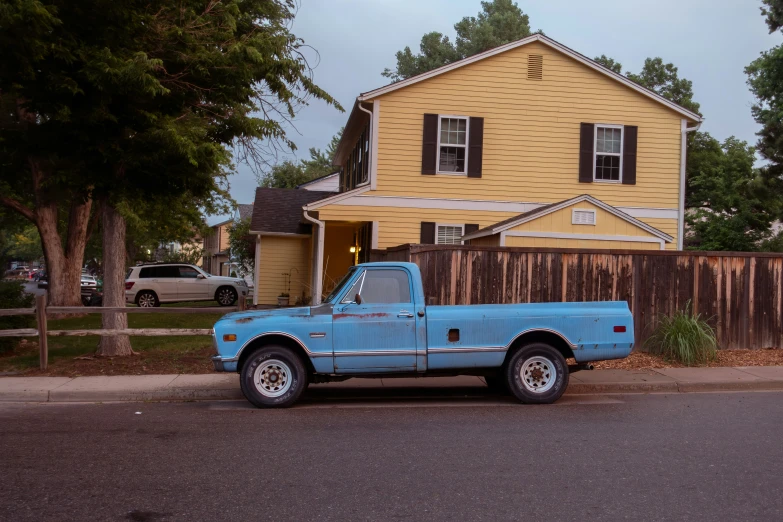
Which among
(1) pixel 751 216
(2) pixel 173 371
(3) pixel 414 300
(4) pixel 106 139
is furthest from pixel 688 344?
(1) pixel 751 216

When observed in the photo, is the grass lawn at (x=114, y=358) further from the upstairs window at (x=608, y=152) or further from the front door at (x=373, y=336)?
the upstairs window at (x=608, y=152)

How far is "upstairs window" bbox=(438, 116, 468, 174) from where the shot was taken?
61.3 ft

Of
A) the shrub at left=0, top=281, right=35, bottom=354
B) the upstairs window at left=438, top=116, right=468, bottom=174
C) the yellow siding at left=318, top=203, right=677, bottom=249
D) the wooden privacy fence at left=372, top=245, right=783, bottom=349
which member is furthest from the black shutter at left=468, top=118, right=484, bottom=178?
the shrub at left=0, top=281, right=35, bottom=354

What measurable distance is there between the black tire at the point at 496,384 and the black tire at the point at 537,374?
0.57 m

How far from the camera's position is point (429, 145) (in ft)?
60.6

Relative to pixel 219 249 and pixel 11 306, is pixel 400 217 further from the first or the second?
pixel 219 249

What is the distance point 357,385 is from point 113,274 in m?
5.04

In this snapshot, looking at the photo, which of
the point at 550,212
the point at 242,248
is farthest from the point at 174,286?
the point at 550,212

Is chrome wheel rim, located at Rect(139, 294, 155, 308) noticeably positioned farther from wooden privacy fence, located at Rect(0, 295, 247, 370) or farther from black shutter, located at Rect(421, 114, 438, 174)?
wooden privacy fence, located at Rect(0, 295, 247, 370)

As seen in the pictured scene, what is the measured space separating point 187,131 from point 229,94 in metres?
1.17

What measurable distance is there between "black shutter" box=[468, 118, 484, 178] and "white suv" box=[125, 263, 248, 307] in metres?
11.1

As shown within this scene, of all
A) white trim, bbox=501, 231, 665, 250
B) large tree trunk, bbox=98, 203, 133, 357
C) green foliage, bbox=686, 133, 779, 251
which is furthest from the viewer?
green foliage, bbox=686, 133, 779, 251

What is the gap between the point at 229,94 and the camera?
475 inches

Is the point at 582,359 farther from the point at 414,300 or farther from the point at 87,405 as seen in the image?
the point at 87,405
